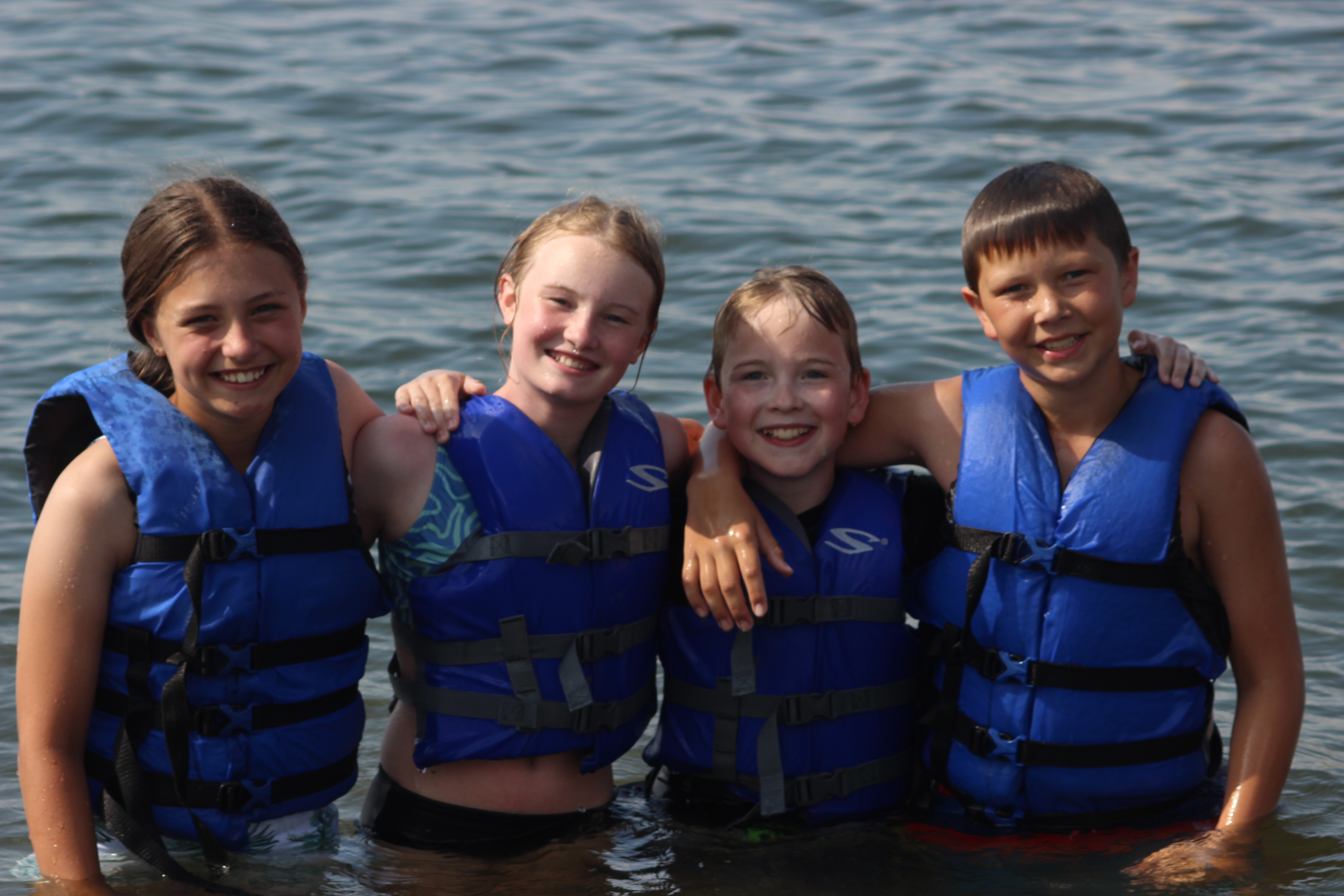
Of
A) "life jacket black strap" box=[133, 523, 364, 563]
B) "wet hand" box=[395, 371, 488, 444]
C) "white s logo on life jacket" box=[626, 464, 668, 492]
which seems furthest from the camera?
"white s logo on life jacket" box=[626, 464, 668, 492]

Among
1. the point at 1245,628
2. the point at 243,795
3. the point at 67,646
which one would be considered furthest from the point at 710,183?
the point at 67,646

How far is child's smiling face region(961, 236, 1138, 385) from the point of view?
375cm

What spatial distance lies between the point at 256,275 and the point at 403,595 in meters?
0.98

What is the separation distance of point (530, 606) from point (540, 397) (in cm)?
59

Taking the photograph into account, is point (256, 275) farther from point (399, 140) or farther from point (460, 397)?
point (399, 140)

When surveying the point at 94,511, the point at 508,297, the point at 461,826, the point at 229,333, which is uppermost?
the point at 508,297

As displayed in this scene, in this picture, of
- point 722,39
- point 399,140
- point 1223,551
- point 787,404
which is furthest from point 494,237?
point 1223,551

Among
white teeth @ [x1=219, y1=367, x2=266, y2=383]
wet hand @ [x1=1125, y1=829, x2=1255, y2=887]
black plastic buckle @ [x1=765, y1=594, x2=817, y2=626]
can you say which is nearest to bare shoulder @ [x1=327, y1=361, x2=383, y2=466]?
white teeth @ [x1=219, y1=367, x2=266, y2=383]

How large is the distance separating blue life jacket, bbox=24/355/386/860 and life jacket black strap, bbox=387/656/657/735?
21 centimetres

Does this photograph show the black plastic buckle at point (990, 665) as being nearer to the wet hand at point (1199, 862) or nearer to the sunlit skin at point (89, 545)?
the wet hand at point (1199, 862)

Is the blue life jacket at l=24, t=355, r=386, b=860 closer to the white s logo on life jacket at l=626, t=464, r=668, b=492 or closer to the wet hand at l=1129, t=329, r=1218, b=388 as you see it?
the white s logo on life jacket at l=626, t=464, r=668, b=492

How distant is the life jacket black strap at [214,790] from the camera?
3.52 meters

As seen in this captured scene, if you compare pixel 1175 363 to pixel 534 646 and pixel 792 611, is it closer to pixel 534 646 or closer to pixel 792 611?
pixel 792 611

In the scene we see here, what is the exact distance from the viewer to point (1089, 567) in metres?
Answer: 3.80
